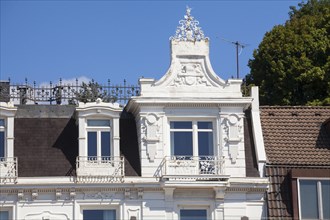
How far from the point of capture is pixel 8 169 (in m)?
52.9

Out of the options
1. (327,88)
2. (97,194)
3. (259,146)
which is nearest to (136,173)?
(97,194)

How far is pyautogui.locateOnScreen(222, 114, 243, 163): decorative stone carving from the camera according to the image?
54.3 m

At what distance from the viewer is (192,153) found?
5409 centimetres

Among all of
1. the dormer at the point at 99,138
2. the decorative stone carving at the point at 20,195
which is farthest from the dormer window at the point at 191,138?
the decorative stone carving at the point at 20,195

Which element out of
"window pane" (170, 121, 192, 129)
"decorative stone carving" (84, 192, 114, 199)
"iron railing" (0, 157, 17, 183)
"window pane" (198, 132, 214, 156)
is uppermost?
"window pane" (170, 121, 192, 129)

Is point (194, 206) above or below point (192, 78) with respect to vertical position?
below

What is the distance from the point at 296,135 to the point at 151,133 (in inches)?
258

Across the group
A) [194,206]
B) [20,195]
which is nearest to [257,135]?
[194,206]

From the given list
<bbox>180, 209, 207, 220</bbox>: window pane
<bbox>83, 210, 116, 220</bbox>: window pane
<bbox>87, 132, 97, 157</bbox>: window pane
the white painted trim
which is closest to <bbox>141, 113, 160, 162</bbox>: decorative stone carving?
<bbox>87, 132, 97, 157</bbox>: window pane

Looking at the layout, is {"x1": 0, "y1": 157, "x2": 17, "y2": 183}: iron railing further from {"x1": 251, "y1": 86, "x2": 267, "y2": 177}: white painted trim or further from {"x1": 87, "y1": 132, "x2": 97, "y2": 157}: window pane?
{"x1": 251, "y1": 86, "x2": 267, "y2": 177}: white painted trim

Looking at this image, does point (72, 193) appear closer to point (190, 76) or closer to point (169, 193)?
point (169, 193)

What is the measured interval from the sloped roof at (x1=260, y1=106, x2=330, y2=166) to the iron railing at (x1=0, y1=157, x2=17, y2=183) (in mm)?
10556

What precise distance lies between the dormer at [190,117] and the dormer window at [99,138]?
4.49ft

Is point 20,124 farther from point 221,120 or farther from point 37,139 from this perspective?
point 221,120
